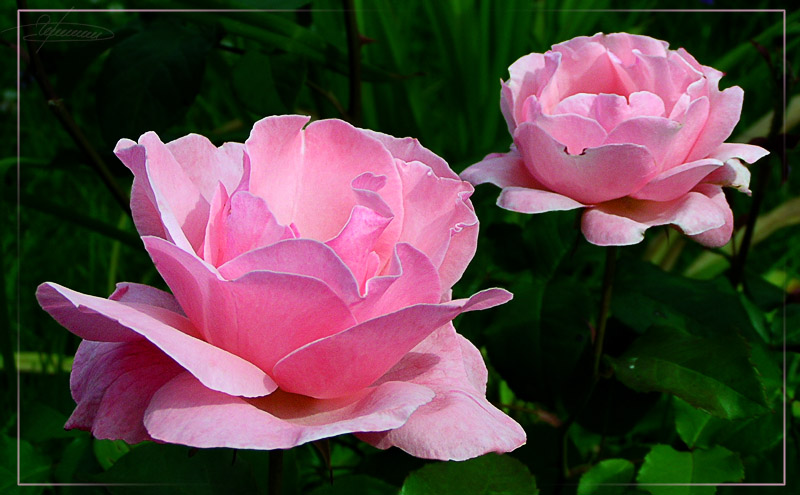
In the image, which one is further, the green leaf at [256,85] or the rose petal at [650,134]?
the green leaf at [256,85]

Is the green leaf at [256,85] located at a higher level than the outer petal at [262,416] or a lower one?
higher

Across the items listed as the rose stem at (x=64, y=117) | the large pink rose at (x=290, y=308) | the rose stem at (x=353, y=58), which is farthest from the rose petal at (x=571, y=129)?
the rose stem at (x=64, y=117)

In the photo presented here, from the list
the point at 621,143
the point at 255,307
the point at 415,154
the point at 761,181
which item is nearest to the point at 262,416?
the point at 255,307

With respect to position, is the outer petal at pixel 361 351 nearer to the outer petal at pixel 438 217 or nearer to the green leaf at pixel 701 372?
the outer petal at pixel 438 217

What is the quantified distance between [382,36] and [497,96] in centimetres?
11

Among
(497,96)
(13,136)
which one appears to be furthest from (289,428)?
(13,136)

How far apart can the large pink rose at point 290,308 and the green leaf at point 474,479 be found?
0.13 metres

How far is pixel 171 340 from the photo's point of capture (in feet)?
0.87

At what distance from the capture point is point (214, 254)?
0.31 m

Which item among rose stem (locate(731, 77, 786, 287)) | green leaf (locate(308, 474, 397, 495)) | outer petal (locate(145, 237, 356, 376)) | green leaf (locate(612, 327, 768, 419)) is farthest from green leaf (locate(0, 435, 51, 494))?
rose stem (locate(731, 77, 786, 287))

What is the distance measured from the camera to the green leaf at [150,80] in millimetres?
583

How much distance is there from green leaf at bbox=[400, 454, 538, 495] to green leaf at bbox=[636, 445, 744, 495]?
0.09 metres

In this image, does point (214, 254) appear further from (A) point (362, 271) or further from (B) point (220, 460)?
(B) point (220, 460)

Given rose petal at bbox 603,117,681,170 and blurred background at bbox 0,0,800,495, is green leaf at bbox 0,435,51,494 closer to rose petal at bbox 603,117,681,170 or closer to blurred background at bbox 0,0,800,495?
blurred background at bbox 0,0,800,495
